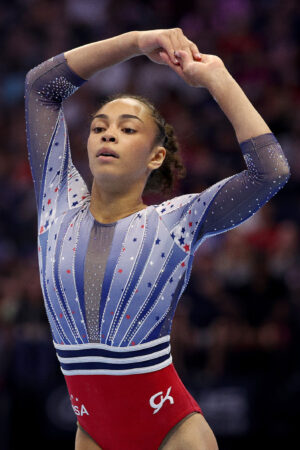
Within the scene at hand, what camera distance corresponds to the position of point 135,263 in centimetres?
262

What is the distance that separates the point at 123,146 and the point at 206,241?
371 centimetres

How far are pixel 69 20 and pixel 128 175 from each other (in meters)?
6.22

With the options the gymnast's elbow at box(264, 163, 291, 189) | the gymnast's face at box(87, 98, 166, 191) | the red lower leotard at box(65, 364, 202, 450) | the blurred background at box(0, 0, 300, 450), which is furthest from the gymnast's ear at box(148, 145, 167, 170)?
the red lower leotard at box(65, 364, 202, 450)

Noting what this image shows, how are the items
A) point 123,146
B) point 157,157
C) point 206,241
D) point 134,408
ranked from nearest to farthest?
point 134,408 < point 123,146 < point 157,157 < point 206,241

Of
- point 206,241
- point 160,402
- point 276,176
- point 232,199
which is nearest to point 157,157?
point 232,199

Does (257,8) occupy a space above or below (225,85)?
above

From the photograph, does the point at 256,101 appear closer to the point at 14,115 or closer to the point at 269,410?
the point at 14,115

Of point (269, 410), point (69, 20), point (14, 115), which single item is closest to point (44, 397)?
point (269, 410)

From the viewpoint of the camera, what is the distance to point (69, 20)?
27.7 ft

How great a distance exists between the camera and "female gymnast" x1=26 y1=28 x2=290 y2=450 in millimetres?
2553

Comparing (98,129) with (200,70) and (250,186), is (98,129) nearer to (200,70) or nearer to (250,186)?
(200,70)

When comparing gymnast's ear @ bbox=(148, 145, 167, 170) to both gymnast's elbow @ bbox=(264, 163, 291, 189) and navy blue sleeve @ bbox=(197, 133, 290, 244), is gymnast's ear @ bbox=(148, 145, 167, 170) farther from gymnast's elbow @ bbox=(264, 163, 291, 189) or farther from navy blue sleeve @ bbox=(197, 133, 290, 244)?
gymnast's elbow @ bbox=(264, 163, 291, 189)

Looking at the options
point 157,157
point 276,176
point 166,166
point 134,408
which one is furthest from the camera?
point 166,166

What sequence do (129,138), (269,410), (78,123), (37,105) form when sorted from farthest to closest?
(78,123), (269,410), (37,105), (129,138)
